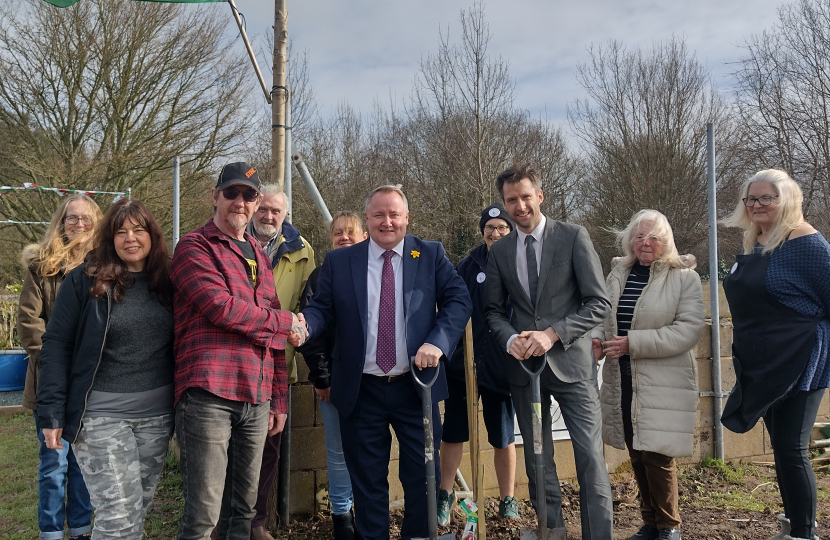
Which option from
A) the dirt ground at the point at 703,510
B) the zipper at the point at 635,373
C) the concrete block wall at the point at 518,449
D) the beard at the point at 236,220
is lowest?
the dirt ground at the point at 703,510

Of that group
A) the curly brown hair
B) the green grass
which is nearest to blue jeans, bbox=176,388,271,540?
the curly brown hair

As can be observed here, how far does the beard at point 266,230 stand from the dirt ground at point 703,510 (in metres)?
1.86

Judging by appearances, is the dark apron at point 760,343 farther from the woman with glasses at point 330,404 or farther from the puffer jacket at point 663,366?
the woman with glasses at point 330,404

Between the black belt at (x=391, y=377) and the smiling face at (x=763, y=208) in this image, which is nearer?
the black belt at (x=391, y=377)

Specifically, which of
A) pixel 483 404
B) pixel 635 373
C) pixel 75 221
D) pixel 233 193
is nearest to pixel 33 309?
pixel 75 221

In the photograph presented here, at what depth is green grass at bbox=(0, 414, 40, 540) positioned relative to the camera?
4.22 m

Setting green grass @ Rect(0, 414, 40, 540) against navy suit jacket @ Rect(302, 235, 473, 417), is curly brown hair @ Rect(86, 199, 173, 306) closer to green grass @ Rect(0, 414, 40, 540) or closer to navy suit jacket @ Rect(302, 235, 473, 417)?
navy suit jacket @ Rect(302, 235, 473, 417)

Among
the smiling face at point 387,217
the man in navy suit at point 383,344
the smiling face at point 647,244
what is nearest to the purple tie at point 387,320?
the man in navy suit at point 383,344

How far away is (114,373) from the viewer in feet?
8.80

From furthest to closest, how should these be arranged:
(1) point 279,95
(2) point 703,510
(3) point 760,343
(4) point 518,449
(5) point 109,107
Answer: (5) point 109,107
(1) point 279,95
(4) point 518,449
(2) point 703,510
(3) point 760,343

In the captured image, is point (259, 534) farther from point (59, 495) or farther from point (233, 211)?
point (233, 211)

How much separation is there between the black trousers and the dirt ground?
61cm

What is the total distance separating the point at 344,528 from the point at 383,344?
130 centimetres

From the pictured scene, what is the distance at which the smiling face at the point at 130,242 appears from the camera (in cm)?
278
